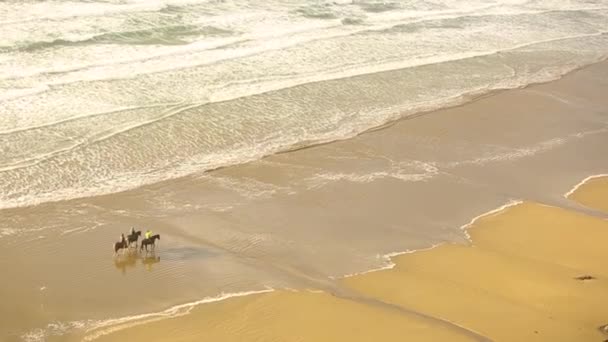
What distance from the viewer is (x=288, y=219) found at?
13930mm

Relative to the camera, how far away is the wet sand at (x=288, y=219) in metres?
11.4

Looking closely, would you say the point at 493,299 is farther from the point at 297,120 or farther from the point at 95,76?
the point at 95,76

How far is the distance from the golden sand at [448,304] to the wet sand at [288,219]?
11cm

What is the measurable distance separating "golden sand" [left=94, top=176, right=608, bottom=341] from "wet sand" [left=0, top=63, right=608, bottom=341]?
11 cm

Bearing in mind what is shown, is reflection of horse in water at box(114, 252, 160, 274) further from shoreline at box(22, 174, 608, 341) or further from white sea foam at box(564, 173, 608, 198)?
white sea foam at box(564, 173, 608, 198)

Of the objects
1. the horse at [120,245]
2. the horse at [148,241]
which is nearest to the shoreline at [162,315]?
the horse at [148,241]

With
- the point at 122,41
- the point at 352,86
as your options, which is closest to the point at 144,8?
the point at 122,41

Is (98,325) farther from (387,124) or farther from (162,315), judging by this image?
(387,124)

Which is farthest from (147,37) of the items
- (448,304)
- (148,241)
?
(448,304)

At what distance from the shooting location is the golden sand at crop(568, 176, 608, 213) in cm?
1517

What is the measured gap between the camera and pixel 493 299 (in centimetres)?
1155

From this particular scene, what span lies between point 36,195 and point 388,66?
37.9 ft

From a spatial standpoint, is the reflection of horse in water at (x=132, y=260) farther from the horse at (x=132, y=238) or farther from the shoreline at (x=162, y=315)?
the shoreline at (x=162, y=315)

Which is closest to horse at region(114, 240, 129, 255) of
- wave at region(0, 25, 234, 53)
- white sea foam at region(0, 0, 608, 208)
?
white sea foam at region(0, 0, 608, 208)
